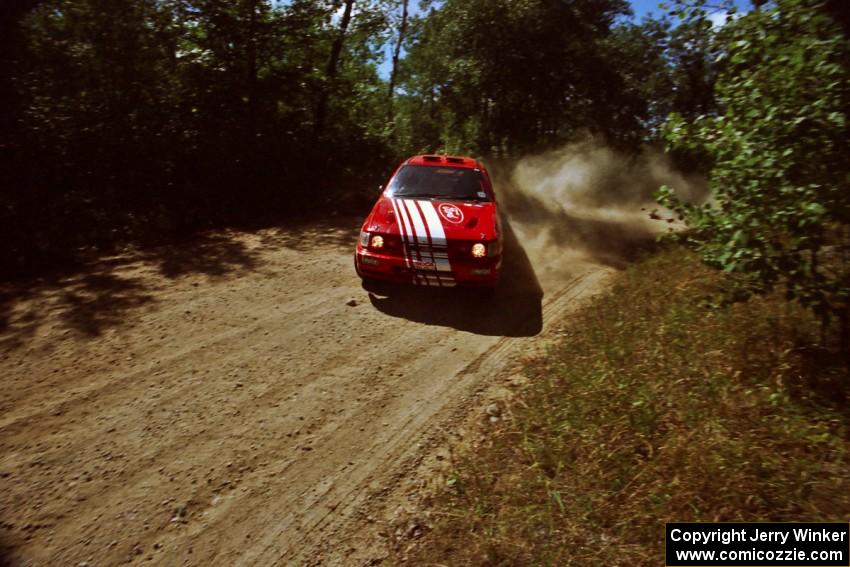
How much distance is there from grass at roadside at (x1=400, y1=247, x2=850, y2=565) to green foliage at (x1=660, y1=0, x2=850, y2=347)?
70 centimetres

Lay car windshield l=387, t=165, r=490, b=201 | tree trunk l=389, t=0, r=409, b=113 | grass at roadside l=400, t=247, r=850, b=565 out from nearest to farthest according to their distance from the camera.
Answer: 1. grass at roadside l=400, t=247, r=850, b=565
2. car windshield l=387, t=165, r=490, b=201
3. tree trunk l=389, t=0, r=409, b=113

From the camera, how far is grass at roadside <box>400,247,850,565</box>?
9.00 feet

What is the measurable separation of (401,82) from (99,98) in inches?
883

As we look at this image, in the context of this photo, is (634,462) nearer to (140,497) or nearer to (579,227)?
(140,497)

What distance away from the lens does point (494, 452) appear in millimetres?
3512

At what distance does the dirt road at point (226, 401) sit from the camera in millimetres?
2891

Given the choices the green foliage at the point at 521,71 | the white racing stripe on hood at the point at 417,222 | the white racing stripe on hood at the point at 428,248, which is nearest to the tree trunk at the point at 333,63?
the green foliage at the point at 521,71

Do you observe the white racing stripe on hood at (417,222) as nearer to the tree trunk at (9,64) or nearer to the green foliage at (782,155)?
the green foliage at (782,155)

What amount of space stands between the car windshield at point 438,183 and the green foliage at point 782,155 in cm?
328

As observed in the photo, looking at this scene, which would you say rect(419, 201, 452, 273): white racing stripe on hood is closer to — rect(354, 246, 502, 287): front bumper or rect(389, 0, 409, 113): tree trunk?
rect(354, 246, 502, 287): front bumper

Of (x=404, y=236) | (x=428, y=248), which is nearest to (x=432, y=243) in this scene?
(x=428, y=248)

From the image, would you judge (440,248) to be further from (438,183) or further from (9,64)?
(9,64)

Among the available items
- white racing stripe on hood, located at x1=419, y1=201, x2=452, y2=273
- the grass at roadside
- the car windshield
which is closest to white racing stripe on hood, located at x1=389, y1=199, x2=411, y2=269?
white racing stripe on hood, located at x1=419, y1=201, x2=452, y2=273

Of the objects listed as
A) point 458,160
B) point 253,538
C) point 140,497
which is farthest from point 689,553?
point 458,160
